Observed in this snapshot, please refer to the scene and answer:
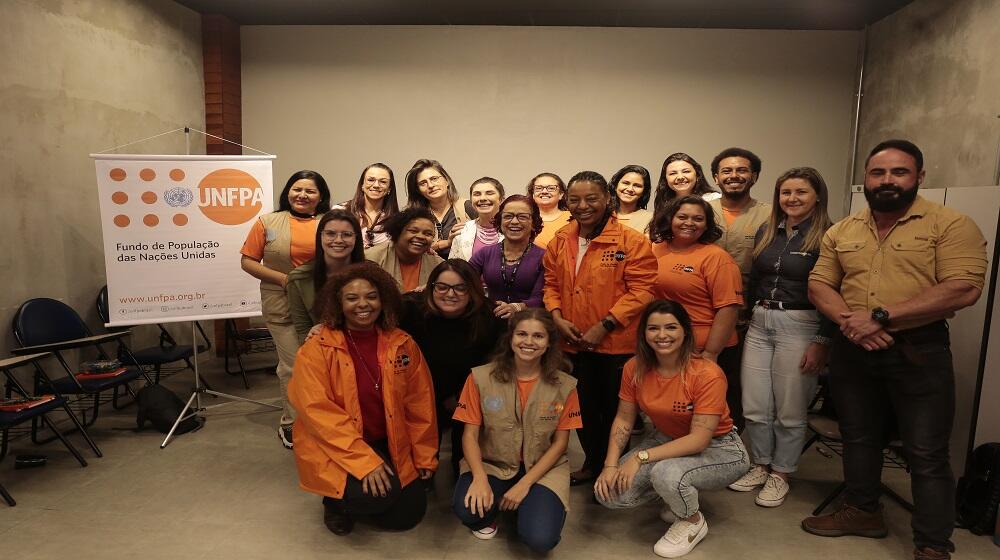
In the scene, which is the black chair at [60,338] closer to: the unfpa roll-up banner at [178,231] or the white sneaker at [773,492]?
the unfpa roll-up banner at [178,231]

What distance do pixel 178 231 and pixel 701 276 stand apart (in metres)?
3.16

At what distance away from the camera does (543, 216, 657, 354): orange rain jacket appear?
8.96ft

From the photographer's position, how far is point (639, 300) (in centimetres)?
272

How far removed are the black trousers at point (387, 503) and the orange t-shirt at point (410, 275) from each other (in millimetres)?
812

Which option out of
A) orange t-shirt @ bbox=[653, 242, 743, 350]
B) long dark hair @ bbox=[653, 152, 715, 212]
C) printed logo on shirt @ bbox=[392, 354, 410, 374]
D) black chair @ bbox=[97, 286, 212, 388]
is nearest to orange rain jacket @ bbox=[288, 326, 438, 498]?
printed logo on shirt @ bbox=[392, 354, 410, 374]

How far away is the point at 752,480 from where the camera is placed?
3.03m

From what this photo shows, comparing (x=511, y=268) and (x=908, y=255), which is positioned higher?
(x=908, y=255)

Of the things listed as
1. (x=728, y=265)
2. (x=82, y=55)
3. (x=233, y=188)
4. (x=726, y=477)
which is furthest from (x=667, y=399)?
(x=82, y=55)

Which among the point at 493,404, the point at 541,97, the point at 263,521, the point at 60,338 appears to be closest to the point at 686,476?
the point at 493,404

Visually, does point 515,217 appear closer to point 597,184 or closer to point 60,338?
point 597,184

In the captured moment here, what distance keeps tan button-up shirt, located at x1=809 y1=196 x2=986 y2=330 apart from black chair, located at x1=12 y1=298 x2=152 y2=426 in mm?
4004

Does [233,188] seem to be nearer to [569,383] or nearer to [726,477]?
[569,383]

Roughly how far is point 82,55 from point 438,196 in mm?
2832

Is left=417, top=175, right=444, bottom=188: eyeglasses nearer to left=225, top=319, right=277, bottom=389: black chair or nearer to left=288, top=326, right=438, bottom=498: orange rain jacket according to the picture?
left=288, top=326, right=438, bottom=498: orange rain jacket
